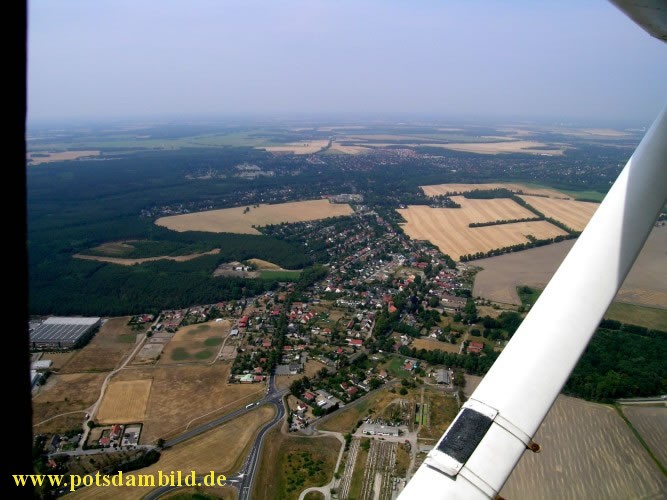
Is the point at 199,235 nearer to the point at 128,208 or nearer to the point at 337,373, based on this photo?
the point at 128,208

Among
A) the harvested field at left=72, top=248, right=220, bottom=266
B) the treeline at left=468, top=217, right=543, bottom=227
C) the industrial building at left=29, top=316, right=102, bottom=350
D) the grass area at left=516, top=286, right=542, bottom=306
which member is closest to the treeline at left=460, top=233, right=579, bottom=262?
the treeline at left=468, top=217, right=543, bottom=227

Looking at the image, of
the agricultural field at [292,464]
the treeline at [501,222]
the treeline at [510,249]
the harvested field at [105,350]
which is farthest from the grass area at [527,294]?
the harvested field at [105,350]

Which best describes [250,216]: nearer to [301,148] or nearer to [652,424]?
[652,424]

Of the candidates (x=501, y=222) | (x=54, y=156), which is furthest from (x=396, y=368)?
(x=54, y=156)

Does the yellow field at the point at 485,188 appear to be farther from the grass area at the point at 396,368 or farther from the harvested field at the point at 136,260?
the grass area at the point at 396,368

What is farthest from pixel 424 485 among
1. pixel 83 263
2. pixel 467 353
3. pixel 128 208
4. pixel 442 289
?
pixel 128 208

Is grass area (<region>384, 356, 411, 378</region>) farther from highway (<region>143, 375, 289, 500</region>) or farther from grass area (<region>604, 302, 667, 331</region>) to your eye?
grass area (<region>604, 302, 667, 331</region>)
